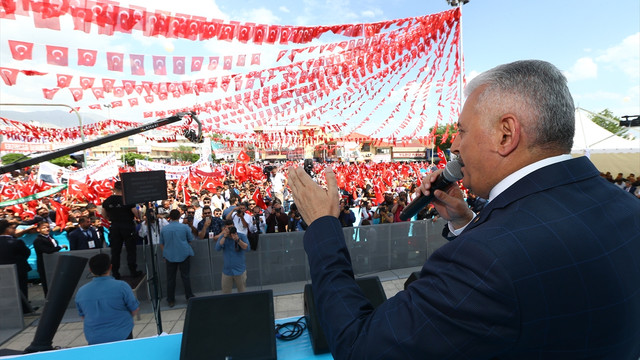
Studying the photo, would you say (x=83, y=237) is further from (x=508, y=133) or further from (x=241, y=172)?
(x=508, y=133)

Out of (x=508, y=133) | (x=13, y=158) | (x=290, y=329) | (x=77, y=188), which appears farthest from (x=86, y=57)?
(x=13, y=158)

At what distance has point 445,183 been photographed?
64.5 inches

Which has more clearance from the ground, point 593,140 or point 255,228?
point 593,140

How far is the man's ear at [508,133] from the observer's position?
0.84m

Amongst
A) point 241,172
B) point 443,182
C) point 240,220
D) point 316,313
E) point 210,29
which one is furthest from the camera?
point 241,172

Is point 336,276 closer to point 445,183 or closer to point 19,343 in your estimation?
point 445,183

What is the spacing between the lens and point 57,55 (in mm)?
4137

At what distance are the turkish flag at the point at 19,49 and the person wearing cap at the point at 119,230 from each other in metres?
2.83

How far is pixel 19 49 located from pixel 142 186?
7.51ft

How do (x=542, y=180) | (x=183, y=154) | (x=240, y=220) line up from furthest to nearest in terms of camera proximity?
(x=183, y=154) → (x=240, y=220) → (x=542, y=180)

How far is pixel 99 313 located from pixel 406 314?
396 centimetres

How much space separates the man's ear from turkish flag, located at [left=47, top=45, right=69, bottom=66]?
5628 mm

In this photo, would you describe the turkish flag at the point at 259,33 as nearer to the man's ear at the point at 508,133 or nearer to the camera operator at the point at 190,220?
the camera operator at the point at 190,220

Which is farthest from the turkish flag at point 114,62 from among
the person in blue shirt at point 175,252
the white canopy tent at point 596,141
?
the white canopy tent at point 596,141
